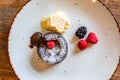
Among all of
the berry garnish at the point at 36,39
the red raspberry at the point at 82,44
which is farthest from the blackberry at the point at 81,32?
the berry garnish at the point at 36,39

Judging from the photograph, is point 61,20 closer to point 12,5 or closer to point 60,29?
point 60,29

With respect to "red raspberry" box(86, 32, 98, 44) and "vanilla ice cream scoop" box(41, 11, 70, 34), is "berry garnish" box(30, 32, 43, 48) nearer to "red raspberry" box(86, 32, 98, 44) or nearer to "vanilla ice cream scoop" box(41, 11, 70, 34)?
"vanilla ice cream scoop" box(41, 11, 70, 34)

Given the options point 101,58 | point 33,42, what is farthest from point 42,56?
point 101,58

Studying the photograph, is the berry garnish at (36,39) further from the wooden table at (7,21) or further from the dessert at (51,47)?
the wooden table at (7,21)

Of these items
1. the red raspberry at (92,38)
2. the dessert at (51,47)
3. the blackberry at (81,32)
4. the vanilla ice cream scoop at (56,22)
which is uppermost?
the vanilla ice cream scoop at (56,22)

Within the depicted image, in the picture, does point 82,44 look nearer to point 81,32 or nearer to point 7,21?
point 81,32

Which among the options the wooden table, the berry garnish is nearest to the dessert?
the berry garnish
